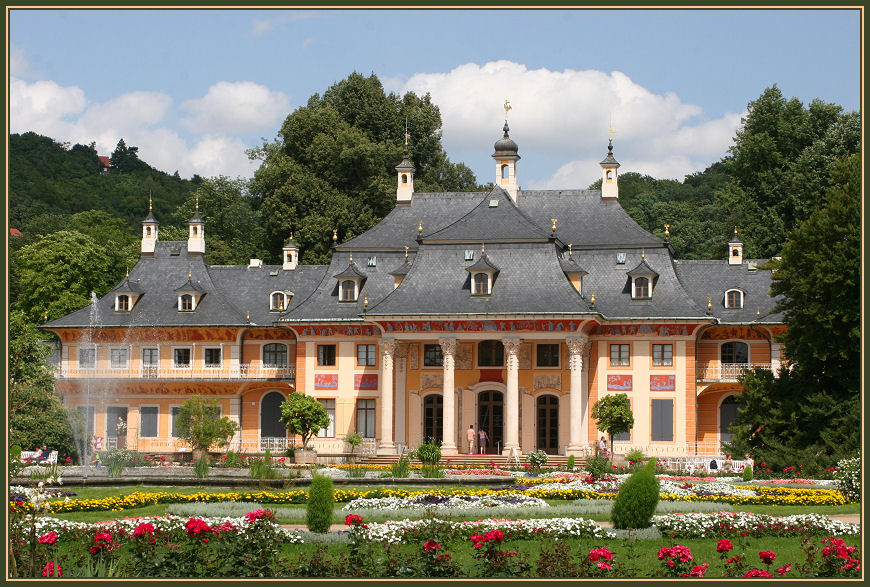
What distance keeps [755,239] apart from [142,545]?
170 feet

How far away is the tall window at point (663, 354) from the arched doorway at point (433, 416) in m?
9.17

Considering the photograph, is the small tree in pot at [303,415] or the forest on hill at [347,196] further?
the forest on hill at [347,196]

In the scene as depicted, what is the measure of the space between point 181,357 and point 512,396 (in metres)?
16.8

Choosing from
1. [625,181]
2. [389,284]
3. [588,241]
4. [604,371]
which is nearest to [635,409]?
[604,371]

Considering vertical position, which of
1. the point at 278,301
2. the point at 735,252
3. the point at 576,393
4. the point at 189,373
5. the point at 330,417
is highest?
the point at 735,252

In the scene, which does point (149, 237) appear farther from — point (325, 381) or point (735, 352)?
point (735, 352)

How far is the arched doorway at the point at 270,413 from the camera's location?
5619 cm

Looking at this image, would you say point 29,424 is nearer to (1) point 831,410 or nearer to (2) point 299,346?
(2) point 299,346

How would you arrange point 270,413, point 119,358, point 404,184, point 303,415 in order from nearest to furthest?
point 303,415 < point 270,413 < point 119,358 < point 404,184

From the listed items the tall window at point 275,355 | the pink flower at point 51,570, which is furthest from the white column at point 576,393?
the pink flower at point 51,570

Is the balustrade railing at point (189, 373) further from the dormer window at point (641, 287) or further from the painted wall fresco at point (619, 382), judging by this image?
the dormer window at point (641, 287)

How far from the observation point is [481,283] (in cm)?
5062

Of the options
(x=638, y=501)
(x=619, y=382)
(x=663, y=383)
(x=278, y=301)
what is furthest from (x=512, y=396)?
(x=638, y=501)

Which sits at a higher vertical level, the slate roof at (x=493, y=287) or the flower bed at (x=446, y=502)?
the slate roof at (x=493, y=287)
